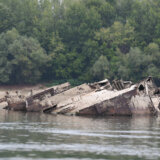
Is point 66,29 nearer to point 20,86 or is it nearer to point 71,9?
point 71,9

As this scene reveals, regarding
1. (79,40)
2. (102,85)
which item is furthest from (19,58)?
(102,85)

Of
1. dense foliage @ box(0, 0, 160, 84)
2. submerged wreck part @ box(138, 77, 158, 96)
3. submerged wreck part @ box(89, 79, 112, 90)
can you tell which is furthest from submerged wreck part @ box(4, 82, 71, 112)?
dense foliage @ box(0, 0, 160, 84)

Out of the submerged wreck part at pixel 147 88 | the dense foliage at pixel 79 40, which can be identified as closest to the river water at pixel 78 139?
the submerged wreck part at pixel 147 88

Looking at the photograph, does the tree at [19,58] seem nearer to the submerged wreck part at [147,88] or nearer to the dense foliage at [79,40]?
the dense foliage at [79,40]

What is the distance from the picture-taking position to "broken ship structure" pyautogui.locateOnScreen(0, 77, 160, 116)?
1238 inches

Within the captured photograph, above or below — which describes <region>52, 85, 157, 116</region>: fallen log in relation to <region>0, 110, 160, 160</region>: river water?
above

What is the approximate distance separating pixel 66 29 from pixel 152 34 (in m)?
11.0

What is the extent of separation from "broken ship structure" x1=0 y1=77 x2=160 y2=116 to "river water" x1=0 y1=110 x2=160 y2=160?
2274mm

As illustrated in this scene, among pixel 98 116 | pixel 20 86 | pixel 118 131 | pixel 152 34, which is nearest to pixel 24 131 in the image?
pixel 118 131

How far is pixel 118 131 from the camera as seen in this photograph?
23.8 meters

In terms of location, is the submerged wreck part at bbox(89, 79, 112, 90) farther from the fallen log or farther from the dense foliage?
the dense foliage

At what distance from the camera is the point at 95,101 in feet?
104

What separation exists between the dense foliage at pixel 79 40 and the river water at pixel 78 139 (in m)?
43.2

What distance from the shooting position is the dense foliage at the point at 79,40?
72000mm
